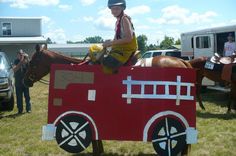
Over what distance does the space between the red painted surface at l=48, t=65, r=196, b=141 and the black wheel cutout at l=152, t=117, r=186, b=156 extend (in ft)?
0.57

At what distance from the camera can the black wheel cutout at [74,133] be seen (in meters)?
5.55

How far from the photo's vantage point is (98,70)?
5383 mm

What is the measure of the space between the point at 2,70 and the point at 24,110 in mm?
1441

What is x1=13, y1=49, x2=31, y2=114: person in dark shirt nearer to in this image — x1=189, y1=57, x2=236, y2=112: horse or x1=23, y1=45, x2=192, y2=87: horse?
x1=23, y1=45, x2=192, y2=87: horse

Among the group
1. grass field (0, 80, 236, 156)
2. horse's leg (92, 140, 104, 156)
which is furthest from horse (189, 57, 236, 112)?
horse's leg (92, 140, 104, 156)

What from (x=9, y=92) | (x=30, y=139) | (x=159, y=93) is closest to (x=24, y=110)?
(x=9, y=92)

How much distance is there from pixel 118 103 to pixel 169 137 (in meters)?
0.89

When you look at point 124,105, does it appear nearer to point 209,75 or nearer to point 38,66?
point 38,66

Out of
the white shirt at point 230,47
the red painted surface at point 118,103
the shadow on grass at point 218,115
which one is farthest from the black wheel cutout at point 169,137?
the white shirt at point 230,47

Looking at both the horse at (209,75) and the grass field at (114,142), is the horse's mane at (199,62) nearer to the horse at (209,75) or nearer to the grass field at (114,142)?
the horse at (209,75)

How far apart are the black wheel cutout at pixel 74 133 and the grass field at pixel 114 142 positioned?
89cm

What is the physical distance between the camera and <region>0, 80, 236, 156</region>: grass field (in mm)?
6762

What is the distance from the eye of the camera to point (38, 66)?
654cm

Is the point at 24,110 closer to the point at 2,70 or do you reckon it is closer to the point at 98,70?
the point at 2,70
